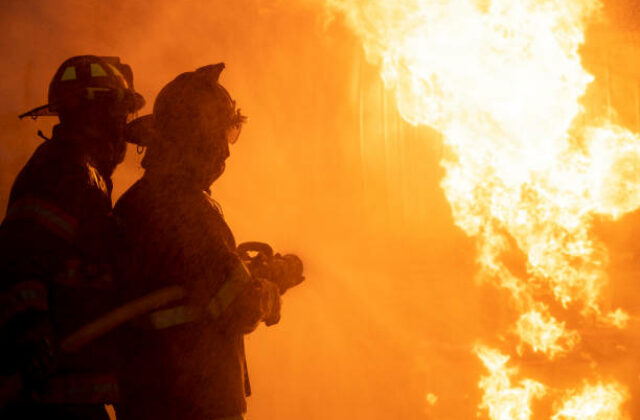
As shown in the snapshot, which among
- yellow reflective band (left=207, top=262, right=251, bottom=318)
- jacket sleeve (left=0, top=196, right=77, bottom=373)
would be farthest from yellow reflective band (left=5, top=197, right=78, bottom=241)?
yellow reflective band (left=207, top=262, right=251, bottom=318)

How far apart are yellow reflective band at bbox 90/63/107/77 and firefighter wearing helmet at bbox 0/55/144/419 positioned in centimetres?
29

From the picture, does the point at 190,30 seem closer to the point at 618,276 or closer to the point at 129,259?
the point at 129,259

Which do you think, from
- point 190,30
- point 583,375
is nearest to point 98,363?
point 190,30

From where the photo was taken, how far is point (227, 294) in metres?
2.64

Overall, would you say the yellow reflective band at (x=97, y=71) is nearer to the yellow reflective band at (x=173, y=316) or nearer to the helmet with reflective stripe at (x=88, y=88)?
the helmet with reflective stripe at (x=88, y=88)

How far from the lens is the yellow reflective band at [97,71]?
10.3 ft

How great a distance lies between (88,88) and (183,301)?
109 cm

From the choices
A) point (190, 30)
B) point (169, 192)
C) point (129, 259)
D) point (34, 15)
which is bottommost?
point (129, 259)

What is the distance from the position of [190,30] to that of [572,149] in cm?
466

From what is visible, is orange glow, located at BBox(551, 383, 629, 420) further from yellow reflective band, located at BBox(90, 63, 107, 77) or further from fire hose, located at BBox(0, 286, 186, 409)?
yellow reflective band, located at BBox(90, 63, 107, 77)

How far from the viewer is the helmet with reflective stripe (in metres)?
3.08

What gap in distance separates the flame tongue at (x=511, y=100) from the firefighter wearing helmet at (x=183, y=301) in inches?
198

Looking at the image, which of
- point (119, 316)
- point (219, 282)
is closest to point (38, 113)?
point (119, 316)

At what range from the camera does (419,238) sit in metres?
14.1
